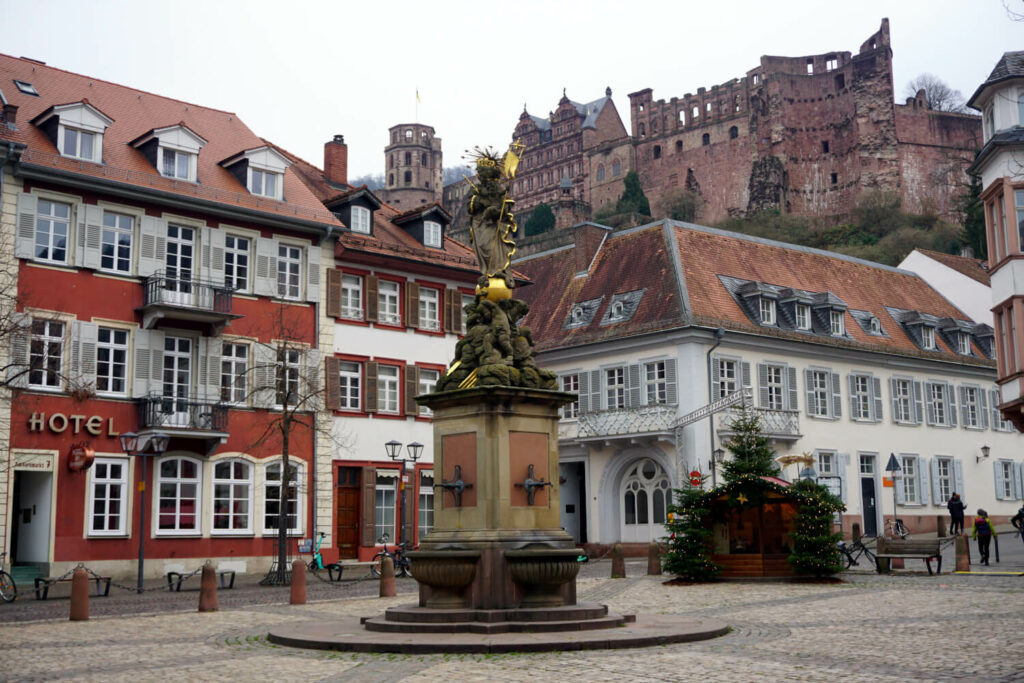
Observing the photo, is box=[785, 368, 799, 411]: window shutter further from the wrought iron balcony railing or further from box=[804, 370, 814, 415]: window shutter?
the wrought iron balcony railing

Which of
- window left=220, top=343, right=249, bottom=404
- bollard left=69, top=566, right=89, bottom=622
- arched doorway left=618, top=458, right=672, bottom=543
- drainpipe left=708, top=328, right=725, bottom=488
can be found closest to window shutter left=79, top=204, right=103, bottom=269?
window left=220, top=343, right=249, bottom=404

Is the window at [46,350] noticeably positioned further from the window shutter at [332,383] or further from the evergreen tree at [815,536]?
the evergreen tree at [815,536]

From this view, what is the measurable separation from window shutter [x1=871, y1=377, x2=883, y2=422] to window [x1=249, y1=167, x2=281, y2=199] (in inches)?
894

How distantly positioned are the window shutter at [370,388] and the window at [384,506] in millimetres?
1978

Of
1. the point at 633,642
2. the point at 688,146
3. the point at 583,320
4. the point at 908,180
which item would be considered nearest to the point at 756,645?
the point at 633,642

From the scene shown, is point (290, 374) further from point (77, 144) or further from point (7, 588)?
point (7, 588)

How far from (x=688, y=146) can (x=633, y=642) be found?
325 feet

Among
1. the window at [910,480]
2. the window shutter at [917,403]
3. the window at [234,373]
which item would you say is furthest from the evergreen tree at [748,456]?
the window shutter at [917,403]

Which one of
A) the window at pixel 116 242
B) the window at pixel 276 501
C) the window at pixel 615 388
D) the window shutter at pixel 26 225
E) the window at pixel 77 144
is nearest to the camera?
the window shutter at pixel 26 225

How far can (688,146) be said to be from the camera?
108m

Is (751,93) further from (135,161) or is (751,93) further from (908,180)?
(135,161)

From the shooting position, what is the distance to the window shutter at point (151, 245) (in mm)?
30469

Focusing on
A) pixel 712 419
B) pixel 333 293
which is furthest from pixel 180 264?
pixel 712 419

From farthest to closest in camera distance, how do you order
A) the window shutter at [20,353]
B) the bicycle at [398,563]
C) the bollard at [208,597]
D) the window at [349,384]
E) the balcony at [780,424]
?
the balcony at [780,424], the window at [349,384], the bicycle at [398,563], the window shutter at [20,353], the bollard at [208,597]
